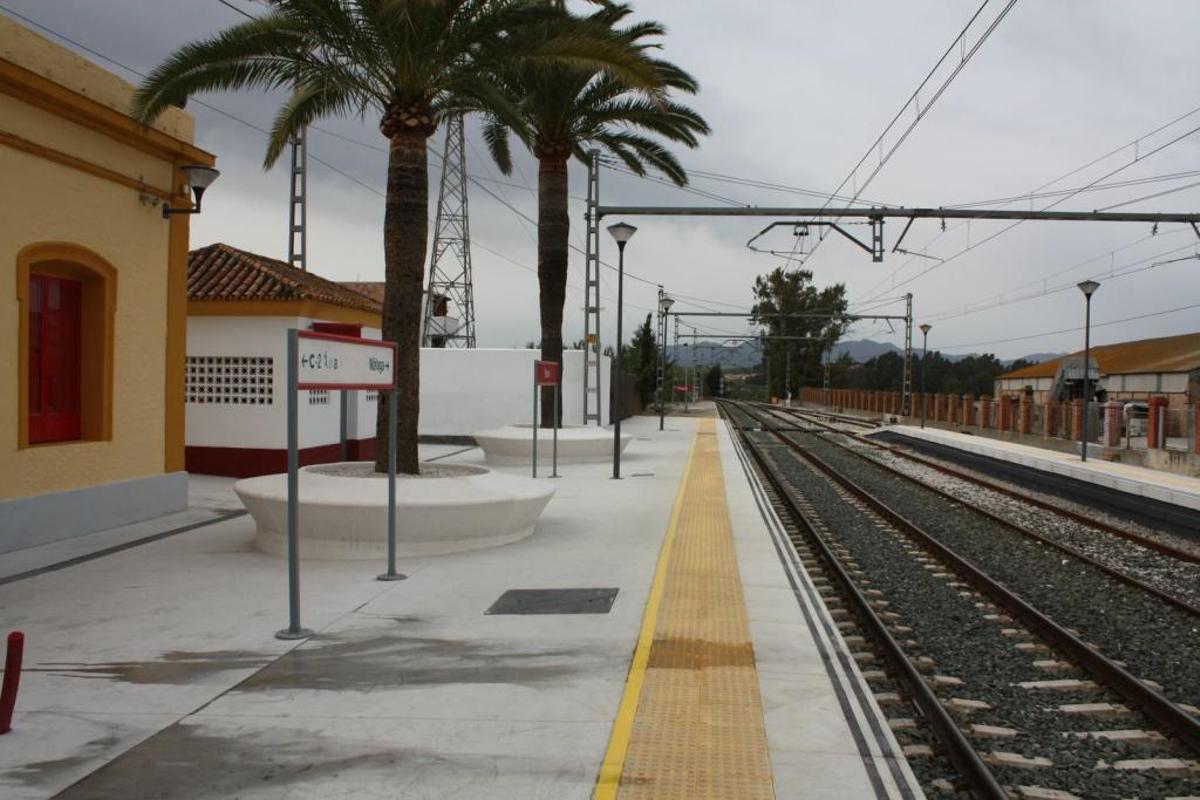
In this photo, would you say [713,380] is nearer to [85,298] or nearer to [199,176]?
[199,176]

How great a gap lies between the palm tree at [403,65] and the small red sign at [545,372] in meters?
4.83

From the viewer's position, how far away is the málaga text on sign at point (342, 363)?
22.1 ft

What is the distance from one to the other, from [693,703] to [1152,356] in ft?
168

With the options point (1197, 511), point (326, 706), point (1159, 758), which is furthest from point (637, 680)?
point (1197, 511)

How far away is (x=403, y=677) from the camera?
5.97m

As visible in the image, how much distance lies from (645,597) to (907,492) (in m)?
12.1

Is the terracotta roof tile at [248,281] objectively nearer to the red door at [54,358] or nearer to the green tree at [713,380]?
the red door at [54,358]

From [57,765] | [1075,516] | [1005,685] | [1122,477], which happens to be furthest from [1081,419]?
[57,765]

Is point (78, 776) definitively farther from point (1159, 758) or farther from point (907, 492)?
point (907, 492)

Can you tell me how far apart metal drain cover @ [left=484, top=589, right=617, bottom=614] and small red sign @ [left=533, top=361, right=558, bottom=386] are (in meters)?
8.52

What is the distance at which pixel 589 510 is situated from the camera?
14.1 meters

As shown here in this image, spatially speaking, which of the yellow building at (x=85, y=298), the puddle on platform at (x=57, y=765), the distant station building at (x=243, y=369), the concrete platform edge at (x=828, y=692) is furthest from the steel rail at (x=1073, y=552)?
the yellow building at (x=85, y=298)

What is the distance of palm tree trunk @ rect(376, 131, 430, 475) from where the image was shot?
1170cm

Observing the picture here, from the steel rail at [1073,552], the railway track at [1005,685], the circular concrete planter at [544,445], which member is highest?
the circular concrete planter at [544,445]
